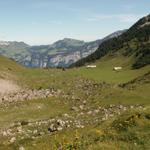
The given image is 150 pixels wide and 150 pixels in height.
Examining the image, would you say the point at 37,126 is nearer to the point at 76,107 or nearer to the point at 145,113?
the point at 76,107

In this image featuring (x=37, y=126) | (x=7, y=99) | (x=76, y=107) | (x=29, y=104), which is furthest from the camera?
(x=7, y=99)

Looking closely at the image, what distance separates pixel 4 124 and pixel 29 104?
13134 millimetres

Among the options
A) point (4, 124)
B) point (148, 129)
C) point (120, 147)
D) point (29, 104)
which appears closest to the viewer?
point (120, 147)

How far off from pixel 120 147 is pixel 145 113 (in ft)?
22.5

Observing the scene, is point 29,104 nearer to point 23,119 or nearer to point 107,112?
point 23,119

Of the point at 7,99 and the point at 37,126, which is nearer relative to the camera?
the point at 37,126

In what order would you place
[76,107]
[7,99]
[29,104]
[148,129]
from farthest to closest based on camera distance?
[7,99]
[29,104]
[76,107]
[148,129]

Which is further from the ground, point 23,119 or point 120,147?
point 120,147

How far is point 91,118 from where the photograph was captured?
45.4 meters

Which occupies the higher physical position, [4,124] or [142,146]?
[142,146]

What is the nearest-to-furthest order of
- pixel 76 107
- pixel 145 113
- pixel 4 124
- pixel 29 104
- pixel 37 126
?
pixel 145 113 < pixel 37 126 < pixel 4 124 < pixel 76 107 < pixel 29 104

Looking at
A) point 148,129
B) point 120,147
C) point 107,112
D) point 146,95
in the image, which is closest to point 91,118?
point 107,112

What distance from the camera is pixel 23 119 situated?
168 ft

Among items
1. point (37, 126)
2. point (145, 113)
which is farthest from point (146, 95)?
point (145, 113)
